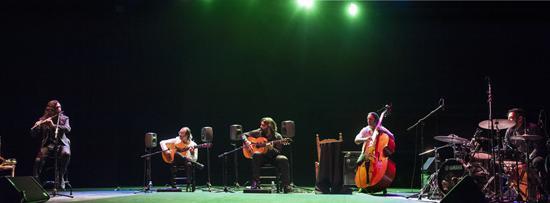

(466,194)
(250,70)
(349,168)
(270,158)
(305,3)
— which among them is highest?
(305,3)

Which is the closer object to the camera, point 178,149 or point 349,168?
point 178,149

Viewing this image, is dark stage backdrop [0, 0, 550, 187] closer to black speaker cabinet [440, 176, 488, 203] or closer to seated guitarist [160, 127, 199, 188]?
seated guitarist [160, 127, 199, 188]

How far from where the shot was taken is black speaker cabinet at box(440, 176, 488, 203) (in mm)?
5281

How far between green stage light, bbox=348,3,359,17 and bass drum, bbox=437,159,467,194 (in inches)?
193

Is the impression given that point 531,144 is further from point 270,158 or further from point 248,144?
point 248,144

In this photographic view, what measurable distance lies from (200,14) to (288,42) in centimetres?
203


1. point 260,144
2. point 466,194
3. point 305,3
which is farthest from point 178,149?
point 466,194

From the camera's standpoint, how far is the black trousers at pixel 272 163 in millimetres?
9840

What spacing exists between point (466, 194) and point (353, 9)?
7329 millimetres

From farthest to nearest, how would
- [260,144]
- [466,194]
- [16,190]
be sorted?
[260,144]
[16,190]
[466,194]

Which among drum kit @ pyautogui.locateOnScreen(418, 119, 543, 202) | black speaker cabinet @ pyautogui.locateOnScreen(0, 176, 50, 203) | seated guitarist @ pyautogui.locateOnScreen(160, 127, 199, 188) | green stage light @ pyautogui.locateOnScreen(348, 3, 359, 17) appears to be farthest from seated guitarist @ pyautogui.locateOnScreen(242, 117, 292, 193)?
black speaker cabinet @ pyautogui.locateOnScreen(0, 176, 50, 203)

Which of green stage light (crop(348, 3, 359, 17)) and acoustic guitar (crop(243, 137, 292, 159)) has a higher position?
green stage light (crop(348, 3, 359, 17))

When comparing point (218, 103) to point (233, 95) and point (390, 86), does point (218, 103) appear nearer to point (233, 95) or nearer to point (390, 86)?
point (233, 95)

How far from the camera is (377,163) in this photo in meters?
9.34
